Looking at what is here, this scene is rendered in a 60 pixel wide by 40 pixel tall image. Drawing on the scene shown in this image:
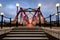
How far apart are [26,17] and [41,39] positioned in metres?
25.1

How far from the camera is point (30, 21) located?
33.4 m

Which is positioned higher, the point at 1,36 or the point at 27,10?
the point at 27,10

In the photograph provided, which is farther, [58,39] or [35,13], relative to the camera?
[35,13]

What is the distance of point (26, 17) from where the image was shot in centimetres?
3428

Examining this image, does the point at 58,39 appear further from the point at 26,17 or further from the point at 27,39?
the point at 26,17

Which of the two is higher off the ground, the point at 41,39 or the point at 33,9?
the point at 33,9

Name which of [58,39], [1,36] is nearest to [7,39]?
[1,36]

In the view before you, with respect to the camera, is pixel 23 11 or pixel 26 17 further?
pixel 26 17

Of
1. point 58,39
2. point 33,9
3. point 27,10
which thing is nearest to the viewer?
point 58,39

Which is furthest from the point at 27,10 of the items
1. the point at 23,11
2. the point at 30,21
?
the point at 30,21

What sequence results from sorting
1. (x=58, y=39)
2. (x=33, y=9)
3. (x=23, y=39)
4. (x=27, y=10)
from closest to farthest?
(x=58, y=39) < (x=23, y=39) < (x=27, y=10) < (x=33, y=9)

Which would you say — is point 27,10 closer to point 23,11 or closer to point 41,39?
point 23,11

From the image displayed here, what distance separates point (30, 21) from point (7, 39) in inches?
951

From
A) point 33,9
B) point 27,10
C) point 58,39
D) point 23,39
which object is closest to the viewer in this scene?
point 58,39
